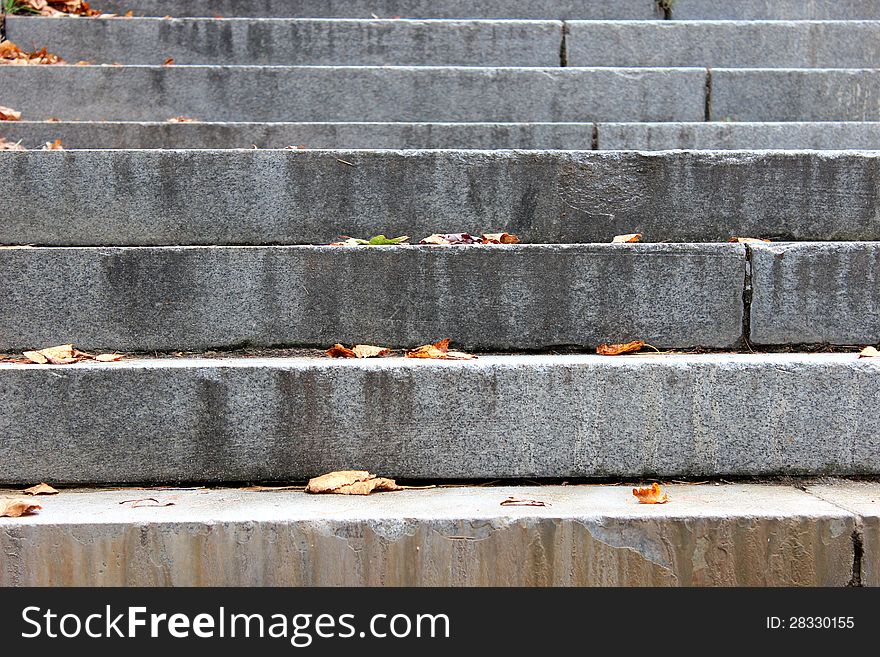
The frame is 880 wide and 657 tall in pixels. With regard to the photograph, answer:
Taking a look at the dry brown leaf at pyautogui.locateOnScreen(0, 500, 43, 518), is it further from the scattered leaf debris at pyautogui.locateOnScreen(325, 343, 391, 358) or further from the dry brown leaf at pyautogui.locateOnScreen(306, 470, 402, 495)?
the scattered leaf debris at pyautogui.locateOnScreen(325, 343, 391, 358)

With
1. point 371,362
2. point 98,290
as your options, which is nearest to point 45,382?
point 98,290

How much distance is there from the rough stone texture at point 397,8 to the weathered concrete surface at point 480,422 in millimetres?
3131

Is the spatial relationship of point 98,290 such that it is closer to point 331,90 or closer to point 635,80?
point 331,90

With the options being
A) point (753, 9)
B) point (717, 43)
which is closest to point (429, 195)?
point (717, 43)

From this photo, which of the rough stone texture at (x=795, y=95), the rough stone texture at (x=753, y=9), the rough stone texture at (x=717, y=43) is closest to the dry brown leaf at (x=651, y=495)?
the rough stone texture at (x=795, y=95)

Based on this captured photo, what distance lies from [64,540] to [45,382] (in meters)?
0.55

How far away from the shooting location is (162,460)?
232 cm

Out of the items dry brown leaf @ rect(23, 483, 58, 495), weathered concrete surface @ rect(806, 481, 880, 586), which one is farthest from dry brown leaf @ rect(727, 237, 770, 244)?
dry brown leaf @ rect(23, 483, 58, 495)

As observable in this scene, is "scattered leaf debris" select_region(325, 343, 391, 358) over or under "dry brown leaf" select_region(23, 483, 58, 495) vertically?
over

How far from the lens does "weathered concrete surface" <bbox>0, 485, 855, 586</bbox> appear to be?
6.52 ft

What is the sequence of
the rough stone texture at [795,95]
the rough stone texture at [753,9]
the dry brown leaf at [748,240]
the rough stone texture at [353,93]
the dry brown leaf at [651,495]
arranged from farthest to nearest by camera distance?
the rough stone texture at [753,9]
the rough stone texture at [795,95]
the rough stone texture at [353,93]
the dry brown leaf at [748,240]
the dry brown leaf at [651,495]

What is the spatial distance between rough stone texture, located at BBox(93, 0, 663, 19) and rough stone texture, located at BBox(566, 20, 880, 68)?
39 centimetres

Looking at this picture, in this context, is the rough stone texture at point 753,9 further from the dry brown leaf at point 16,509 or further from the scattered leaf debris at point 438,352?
the dry brown leaf at point 16,509

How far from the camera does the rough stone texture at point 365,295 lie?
255cm
